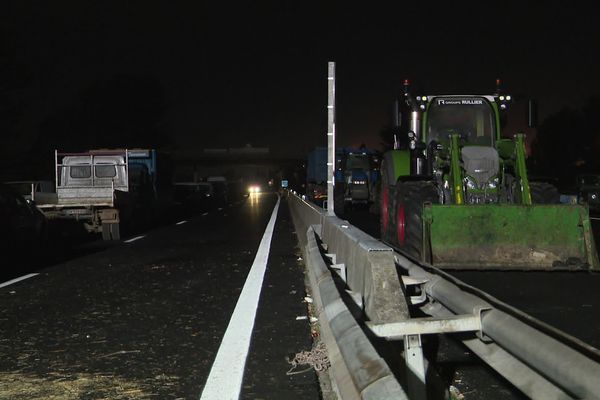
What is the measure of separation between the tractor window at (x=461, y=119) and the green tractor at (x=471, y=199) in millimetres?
20

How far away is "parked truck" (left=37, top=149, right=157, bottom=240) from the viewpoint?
784 inches

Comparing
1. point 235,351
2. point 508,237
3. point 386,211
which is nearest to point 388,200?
point 386,211

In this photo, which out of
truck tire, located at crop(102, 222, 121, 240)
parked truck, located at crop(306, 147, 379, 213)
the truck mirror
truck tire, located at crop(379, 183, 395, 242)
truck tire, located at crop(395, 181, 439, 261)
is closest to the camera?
truck tire, located at crop(395, 181, 439, 261)

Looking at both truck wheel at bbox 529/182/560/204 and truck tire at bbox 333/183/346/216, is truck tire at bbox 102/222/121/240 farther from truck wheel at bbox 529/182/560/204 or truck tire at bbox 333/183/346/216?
truck tire at bbox 333/183/346/216

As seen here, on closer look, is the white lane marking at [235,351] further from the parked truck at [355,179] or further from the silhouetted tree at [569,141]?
the silhouetted tree at [569,141]

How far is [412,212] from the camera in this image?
12000 millimetres

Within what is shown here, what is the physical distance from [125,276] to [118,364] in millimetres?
5668

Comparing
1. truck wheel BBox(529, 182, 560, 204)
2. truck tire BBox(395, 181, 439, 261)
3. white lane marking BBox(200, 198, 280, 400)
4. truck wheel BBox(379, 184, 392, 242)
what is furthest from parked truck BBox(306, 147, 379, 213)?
white lane marking BBox(200, 198, 280, 400)

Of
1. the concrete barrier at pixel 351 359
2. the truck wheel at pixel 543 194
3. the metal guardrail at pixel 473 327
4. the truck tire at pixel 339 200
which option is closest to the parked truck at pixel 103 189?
the truck tire at pixel 339 200

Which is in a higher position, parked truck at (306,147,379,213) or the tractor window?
the tractor window

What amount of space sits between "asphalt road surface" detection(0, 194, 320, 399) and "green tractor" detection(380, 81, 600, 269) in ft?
7.54

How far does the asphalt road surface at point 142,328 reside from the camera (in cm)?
540

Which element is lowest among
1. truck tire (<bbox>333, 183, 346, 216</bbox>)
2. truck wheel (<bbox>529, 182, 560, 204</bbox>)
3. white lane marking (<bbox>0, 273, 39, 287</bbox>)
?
white lane marking (<bbox>0, 273, 39, 287</bbox>)

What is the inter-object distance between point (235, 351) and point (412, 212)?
6261 millimetres
